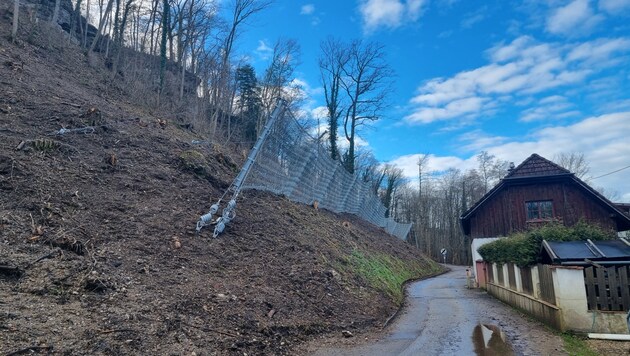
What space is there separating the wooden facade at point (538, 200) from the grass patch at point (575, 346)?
13496 millimetres

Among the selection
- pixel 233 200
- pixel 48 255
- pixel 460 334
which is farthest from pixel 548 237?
pixel 48 255

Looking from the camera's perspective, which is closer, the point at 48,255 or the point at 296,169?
the point at 48,255

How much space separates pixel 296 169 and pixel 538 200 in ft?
47.0

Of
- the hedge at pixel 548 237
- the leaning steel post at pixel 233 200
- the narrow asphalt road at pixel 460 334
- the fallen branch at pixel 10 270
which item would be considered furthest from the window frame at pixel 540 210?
the fallen branch at pixel 10 270

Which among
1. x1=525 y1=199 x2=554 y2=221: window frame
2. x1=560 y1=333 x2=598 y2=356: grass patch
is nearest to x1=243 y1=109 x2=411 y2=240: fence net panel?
x1=560 y1=333 x2=598 y2=356: grass patch

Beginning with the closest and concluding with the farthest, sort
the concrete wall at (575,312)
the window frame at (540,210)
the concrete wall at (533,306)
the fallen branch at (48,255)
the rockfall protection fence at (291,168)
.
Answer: the fallen branch at (48,255) → the concrete wall at (575,312) → the concrete wall at (533,306) → the rockfall protection fence at (291,168) → the window frame at (540,210)

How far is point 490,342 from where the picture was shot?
8250 millimetres

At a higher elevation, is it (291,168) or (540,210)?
(291,168)

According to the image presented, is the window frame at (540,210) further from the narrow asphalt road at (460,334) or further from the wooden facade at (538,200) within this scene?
the narrow asphalt road at (460,334)

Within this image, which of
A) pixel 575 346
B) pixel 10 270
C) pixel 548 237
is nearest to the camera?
pixel 10 270

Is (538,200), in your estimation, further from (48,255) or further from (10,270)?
(10,270)

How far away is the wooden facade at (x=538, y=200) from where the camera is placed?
20531 millimetres

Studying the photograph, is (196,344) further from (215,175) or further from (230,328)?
(215,175)

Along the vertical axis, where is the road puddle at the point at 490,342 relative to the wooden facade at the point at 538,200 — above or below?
below
